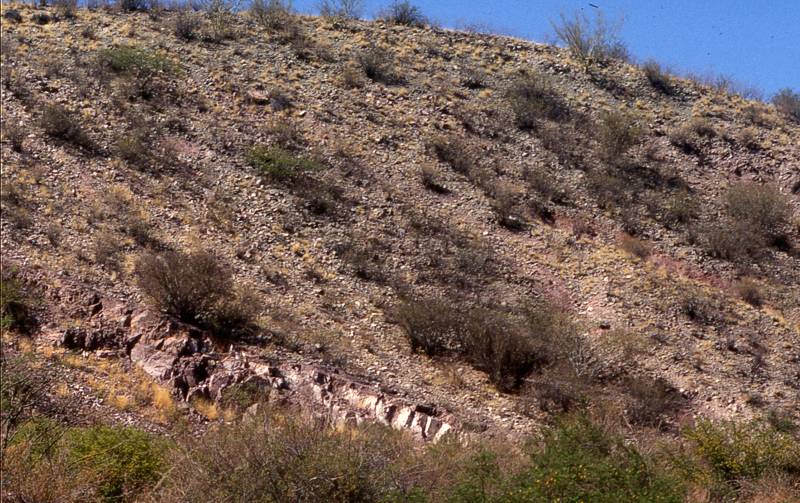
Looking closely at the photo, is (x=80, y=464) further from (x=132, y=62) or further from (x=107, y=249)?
(x=132, y=62)

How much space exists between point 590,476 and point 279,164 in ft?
44.5

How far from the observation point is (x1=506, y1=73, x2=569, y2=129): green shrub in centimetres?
2588

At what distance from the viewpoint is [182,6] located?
2928cm

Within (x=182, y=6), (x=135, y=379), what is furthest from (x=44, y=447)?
(x=182, y=6)

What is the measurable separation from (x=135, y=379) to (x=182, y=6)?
19449mm

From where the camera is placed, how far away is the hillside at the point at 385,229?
13.9 meters

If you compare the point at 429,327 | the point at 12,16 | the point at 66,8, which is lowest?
the point at 429,327

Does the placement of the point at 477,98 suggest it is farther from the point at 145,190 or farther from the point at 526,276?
the point at 145,190

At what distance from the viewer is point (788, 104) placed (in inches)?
1202

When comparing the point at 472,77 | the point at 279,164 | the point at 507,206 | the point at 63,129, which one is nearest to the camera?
the point at 63,129

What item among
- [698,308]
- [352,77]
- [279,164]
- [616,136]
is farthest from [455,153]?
[698,308]

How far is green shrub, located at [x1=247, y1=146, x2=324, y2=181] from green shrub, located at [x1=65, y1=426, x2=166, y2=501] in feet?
38.1

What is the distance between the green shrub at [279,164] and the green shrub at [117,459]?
11616mm

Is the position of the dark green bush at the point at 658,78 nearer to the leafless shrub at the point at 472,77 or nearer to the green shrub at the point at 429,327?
the leafless shrub at the point at 472,77
